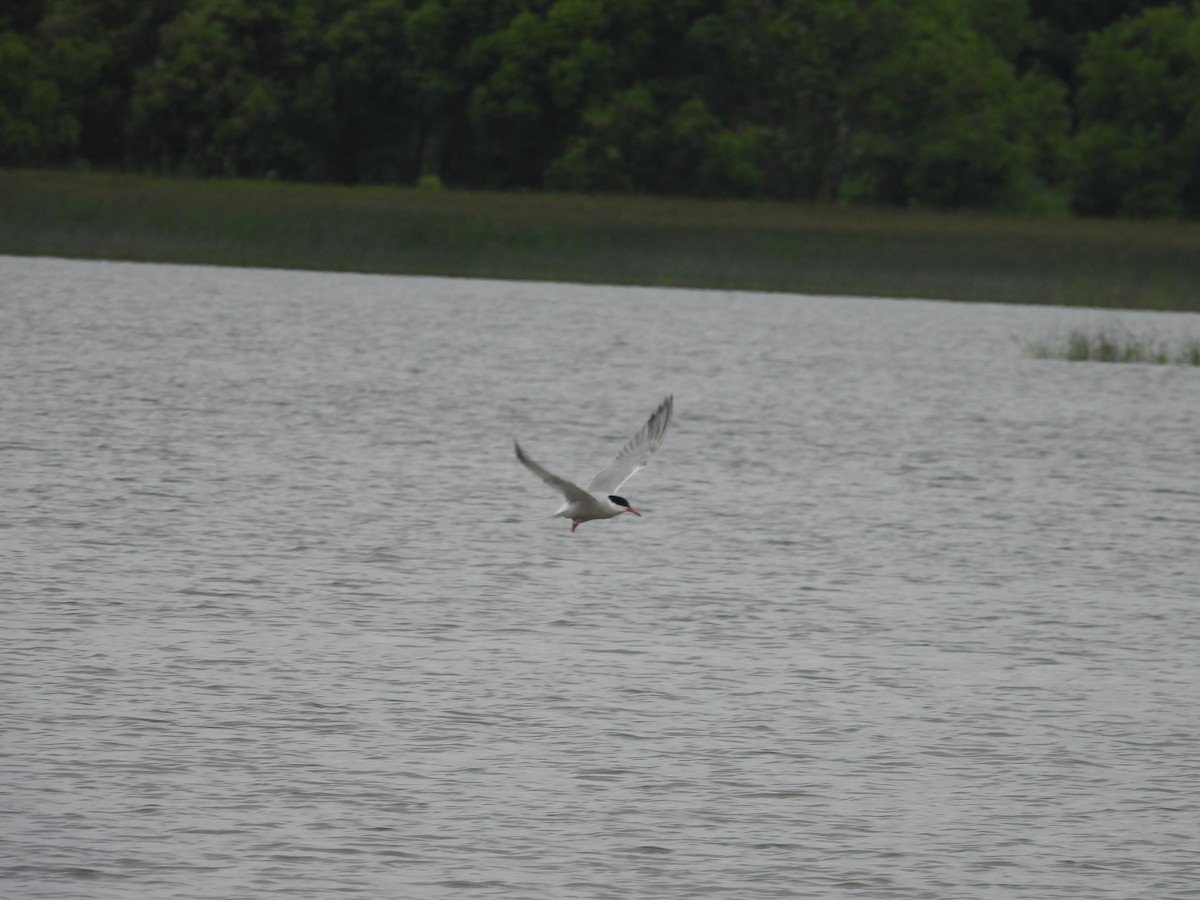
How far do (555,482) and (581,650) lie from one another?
1.43 m

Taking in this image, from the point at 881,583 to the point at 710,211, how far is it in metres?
33.9

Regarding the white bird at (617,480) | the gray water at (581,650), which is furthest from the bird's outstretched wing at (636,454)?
the gray water at (581,650)

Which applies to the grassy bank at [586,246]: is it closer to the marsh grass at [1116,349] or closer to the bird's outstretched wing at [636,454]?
the marsh grass at [1116,349]

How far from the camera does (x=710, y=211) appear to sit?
47.8 meters

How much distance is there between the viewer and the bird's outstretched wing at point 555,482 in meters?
10.2

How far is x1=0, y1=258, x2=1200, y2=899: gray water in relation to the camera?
8531 mm

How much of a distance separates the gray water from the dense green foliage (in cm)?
3100

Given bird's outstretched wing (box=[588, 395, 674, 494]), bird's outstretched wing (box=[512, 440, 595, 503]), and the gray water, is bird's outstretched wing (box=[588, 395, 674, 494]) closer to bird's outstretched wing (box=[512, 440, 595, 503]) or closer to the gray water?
bird's outstretched wing (box=[512, 440, 595, 503])

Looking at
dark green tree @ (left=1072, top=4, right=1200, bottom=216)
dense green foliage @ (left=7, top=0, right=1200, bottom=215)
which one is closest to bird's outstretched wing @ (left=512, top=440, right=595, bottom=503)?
dense green foliage @ (left=7, top=0, right=1200, bottom=215)

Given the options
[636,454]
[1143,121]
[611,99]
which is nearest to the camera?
[636,454]

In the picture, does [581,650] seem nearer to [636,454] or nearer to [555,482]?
[636,454]

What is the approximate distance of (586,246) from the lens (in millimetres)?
41219

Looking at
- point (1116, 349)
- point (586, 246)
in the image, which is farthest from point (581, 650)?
point (586, 246)

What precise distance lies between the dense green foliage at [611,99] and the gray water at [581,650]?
3100 centimetres
